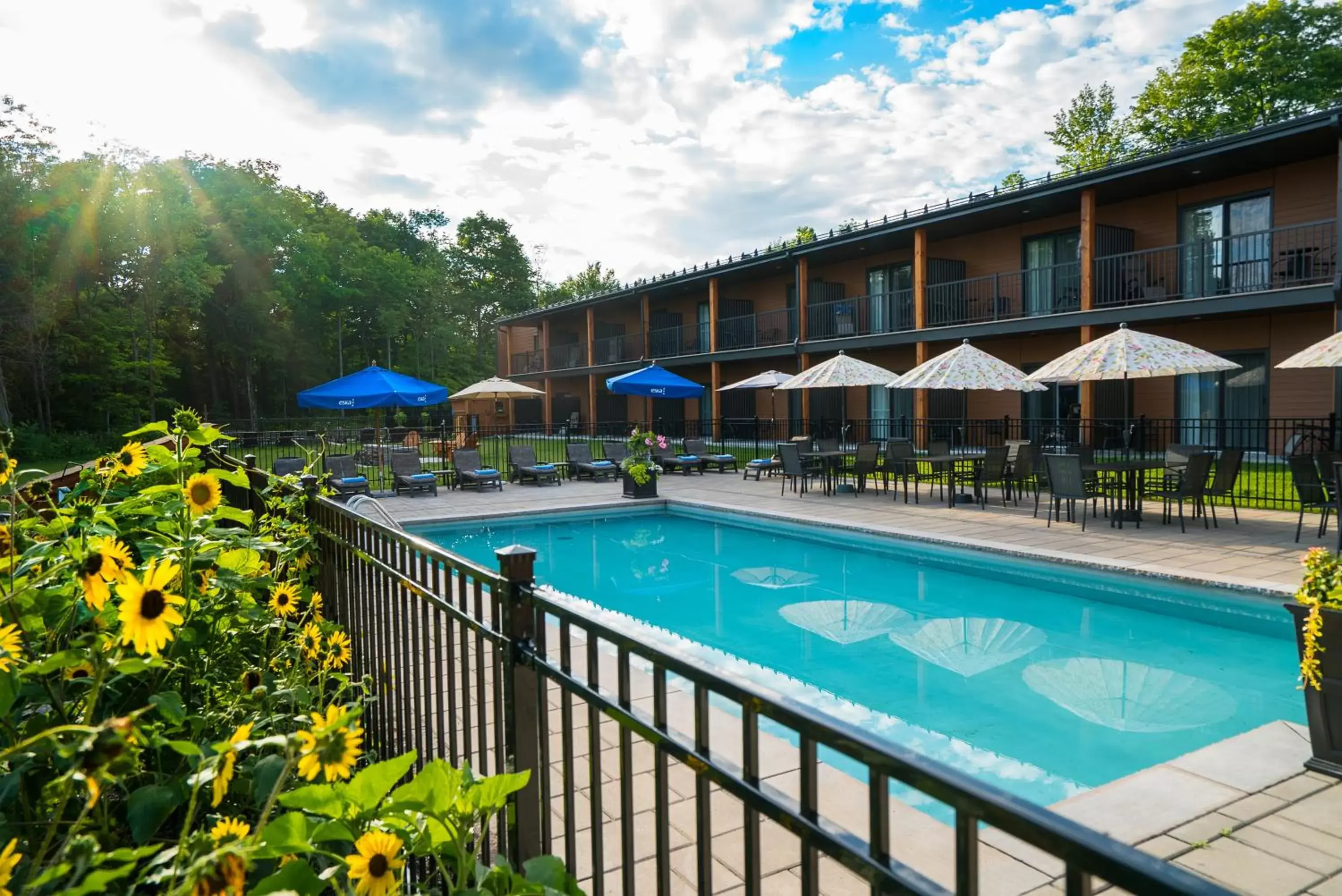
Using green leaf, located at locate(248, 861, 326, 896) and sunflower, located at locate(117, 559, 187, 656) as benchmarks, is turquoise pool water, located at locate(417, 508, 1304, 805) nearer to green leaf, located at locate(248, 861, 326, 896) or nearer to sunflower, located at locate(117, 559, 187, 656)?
green leaf, located at locate(248, 861, 326, 896)

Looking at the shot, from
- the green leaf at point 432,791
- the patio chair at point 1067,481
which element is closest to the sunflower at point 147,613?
the green leaf at point 432,791

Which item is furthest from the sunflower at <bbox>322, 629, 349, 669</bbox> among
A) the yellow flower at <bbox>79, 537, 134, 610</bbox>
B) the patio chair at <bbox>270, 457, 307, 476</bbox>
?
the patio chair at <bbox>270, 457, 307, 476</bbox>

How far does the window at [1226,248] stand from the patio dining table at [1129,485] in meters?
7.09

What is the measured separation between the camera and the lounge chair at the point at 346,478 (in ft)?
48.2

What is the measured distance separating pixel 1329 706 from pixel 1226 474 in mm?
8087

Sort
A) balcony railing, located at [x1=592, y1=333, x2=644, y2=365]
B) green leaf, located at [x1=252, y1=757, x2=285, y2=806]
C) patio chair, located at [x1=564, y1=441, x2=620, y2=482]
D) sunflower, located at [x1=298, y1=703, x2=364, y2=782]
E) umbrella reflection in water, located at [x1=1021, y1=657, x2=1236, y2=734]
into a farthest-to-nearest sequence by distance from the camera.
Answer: balcony railing, located at [x1=592, y1=333, x2=644, y2=365] < patio chair, located at [x1=564, y1=441, x2=620, y2=482] < umbrella reflection in water, located at [x1=1021, y1=657, x2=1236, y2=734] < green leaf, located at [x1=252, y1=757, x2=285, y2=806] < sunflower, located at [x1=298, y1=703, x2=364, y2=782]

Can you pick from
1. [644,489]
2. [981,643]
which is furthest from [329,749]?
[644,489]

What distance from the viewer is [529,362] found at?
3769 centimetres

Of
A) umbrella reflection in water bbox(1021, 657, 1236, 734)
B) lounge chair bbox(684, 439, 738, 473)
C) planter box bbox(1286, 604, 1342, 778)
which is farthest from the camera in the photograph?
lounge chair bbox(684, 439, 738, 473)

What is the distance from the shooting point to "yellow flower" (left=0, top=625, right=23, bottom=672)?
4.18ft

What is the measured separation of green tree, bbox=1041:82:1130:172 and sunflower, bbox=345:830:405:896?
126 ft

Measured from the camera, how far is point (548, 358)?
35.3 m

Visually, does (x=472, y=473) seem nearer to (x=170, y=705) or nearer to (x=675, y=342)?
(x=675, y=342)


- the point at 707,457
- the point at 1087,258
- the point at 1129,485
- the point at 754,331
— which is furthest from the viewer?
the point at 754,331
